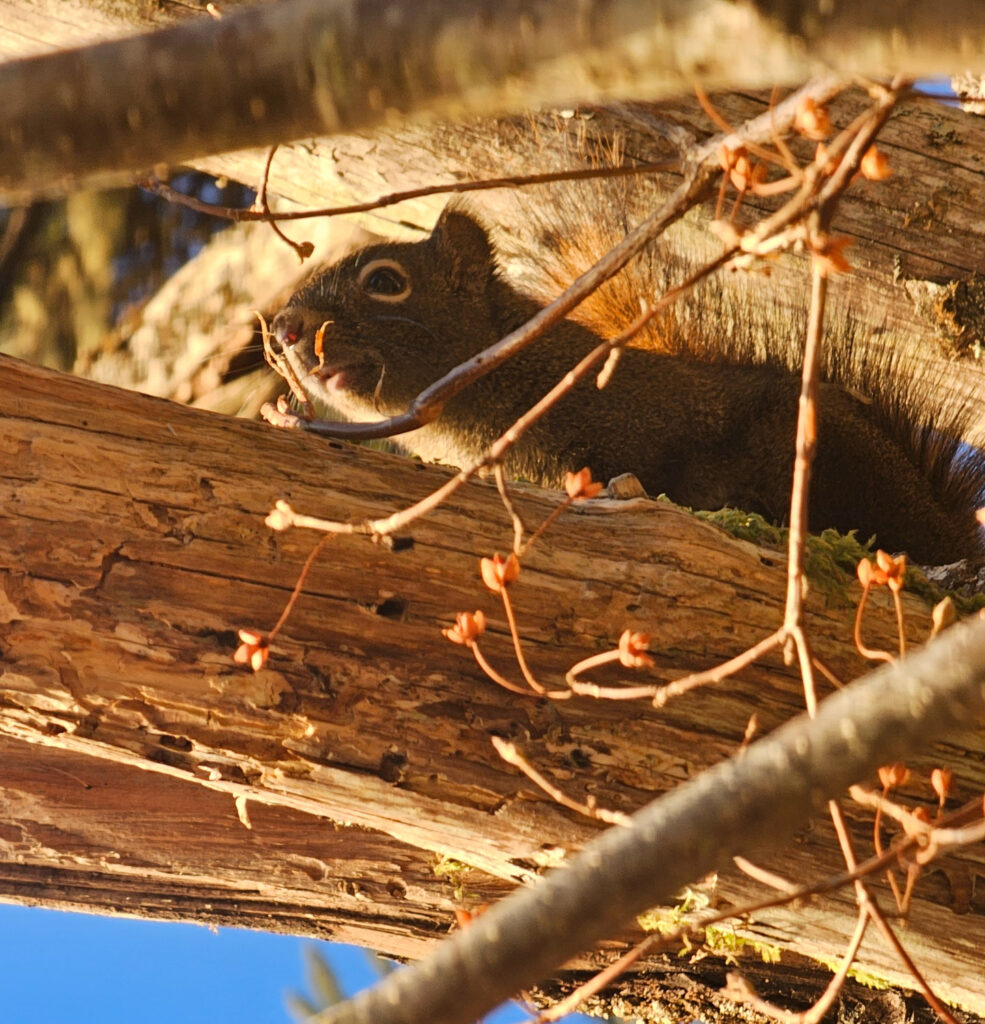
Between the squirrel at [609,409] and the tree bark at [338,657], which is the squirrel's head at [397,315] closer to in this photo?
the squirrel at [609,409]

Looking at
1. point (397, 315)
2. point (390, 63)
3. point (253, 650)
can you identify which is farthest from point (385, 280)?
point (390, 63)

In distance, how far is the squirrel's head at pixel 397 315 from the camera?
2.11 metres

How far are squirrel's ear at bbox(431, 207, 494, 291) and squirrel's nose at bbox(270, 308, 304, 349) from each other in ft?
0.97

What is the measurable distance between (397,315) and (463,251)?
0.55ft

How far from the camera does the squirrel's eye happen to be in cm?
216

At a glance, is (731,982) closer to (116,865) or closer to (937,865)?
(937,865)

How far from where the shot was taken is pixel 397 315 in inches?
84.8

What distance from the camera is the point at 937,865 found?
135cm

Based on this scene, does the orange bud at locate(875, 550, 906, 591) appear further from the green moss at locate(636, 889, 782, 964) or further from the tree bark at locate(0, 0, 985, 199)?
the tree bark at locate(0, 0, 985, 199)

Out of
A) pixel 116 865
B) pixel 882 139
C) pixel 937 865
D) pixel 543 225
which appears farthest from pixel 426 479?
pixel 882 139

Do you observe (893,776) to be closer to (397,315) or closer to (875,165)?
(875,165)

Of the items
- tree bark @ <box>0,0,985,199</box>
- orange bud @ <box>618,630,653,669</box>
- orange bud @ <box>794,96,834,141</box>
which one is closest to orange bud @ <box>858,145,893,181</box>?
orange bud @ <box>794,96,834,141</box>

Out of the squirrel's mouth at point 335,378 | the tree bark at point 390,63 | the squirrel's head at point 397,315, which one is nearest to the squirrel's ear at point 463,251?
the squirrel's head at point 397,315

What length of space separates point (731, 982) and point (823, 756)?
0.72 meters
